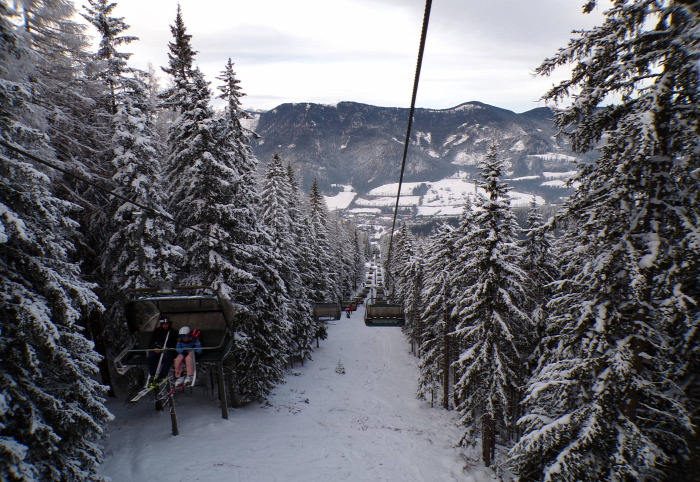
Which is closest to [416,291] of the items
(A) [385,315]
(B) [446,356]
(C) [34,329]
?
(B) [446,356]

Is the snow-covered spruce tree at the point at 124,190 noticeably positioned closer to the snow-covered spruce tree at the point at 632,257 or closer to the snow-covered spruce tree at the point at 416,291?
the snow-covered spruce tree at the point at 632,257

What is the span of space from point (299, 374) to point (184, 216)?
18.8 m

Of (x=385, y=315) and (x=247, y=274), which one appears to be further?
(x=385, y=315)

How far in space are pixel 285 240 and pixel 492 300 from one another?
48.2ft

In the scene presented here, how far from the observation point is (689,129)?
6301mm

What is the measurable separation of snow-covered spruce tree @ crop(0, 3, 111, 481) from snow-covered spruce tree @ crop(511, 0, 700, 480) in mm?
12362

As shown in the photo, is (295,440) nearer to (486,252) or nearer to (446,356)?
(446,356)

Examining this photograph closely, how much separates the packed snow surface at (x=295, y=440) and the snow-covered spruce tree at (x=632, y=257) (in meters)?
9.45

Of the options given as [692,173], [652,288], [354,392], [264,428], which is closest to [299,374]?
[354,392]

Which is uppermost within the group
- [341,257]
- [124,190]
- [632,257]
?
[124,190]

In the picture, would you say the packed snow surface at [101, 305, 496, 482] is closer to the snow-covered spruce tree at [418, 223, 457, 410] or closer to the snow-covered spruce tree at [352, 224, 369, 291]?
the snow-covered spruce tree at [418, 223, 457, 410]

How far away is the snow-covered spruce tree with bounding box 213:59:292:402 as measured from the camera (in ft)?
53.9

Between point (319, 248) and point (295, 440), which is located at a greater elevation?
point (319, 248)

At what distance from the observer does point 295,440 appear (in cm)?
1742
